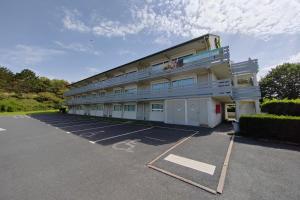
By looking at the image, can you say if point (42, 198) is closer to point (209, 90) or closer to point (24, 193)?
point (24, 193)

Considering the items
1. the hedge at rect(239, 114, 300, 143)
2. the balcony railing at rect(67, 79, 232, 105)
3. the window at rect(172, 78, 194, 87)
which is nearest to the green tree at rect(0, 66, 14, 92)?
the balcony railing at rect(67, 79, 232, 105)

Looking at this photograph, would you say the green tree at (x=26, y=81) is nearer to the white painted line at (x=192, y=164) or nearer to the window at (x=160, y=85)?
the window at (x=160, y=85)

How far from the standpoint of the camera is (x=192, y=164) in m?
6.24

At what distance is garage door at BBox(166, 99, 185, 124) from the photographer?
17.2 metres

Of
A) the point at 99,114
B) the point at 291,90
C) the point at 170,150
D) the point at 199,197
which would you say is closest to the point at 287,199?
the point at 199,197

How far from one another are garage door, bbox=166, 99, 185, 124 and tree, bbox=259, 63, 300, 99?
43844mm

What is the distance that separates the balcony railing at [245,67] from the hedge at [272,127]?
1016 centimetres

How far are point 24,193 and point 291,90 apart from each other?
5842 cm

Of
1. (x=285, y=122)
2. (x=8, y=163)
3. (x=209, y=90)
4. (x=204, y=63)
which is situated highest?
(x=204, y=63)

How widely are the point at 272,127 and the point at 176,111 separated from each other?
373 inches

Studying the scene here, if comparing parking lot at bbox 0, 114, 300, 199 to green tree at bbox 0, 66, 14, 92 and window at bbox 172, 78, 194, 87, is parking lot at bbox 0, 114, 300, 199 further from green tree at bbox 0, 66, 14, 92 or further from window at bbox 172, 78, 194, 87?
green tree at bbox 0, 66, 14, 92

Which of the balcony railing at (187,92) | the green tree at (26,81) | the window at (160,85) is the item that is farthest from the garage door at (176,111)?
the green tree at (26,81)

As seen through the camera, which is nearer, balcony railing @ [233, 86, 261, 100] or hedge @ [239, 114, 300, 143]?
hedge @ [239, 114, 300, 143]

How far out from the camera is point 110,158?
719 cm
